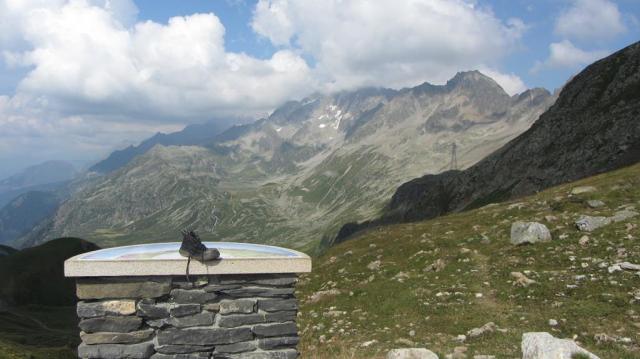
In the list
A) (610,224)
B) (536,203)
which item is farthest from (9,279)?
(610,224)

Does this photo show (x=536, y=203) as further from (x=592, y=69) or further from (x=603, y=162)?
(x=592, y=69)

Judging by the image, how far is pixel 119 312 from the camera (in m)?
10.9

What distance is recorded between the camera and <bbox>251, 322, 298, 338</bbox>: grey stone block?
11484 millimetres

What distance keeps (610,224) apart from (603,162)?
51.0m

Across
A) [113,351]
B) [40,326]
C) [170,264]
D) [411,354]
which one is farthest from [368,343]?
[40,326]

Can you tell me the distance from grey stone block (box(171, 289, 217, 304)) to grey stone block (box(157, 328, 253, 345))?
2.04 ft

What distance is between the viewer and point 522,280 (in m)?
21.2

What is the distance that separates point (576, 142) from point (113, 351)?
86.0m

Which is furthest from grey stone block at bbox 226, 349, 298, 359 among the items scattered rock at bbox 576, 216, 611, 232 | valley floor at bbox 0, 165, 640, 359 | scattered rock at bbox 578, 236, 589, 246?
scattered rock at bbox 576, 216, 611, 232

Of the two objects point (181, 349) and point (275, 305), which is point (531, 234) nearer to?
point (275, 305)

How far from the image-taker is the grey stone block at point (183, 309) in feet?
36.4

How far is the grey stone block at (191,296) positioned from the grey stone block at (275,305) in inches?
44.2

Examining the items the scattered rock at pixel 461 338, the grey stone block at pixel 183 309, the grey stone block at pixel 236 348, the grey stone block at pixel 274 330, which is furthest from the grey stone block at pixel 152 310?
the scattered rock at pixel 461 338

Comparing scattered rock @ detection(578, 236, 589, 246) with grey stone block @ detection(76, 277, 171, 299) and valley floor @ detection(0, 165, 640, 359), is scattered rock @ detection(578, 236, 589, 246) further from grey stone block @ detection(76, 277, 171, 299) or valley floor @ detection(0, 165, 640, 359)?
grey stone block @ detection(76, 277, 171, 299)
